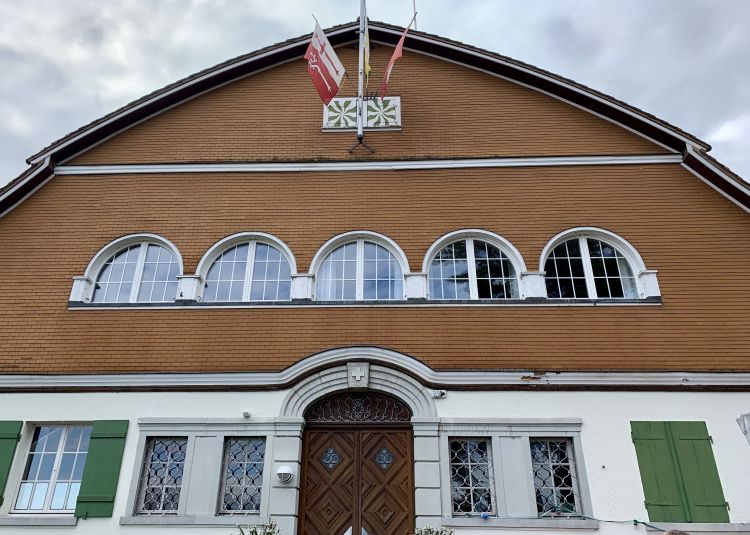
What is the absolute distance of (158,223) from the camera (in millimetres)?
10688

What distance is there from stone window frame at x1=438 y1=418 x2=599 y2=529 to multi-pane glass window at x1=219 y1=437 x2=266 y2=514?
2606 millimetres

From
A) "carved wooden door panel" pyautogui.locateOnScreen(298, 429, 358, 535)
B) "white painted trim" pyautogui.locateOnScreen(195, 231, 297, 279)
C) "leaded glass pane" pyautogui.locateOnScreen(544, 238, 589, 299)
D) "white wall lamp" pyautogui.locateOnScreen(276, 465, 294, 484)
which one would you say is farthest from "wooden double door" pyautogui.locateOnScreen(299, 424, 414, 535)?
"leaded glass pane" pyautogui.locateOnScreen(544, 238, 589, 299)

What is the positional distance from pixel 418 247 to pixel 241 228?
3.08m

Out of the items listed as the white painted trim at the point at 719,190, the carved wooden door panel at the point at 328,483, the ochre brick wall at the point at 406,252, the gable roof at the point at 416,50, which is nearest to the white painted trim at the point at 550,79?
the gable roof at the point at 416,50

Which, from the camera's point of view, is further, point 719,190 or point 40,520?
point 719,190

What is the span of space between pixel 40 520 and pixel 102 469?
1005 millimetres

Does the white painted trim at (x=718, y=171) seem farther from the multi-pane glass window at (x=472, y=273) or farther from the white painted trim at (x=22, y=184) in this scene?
the white painted trim at (x=22, y=184)

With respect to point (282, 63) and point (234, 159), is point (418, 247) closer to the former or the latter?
point (234, 159)

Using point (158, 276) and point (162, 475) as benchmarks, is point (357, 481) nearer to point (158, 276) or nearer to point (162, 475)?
point (162, 475)

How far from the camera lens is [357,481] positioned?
872 centimetres

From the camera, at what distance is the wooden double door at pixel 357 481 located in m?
8.47

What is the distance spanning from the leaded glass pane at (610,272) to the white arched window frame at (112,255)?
271 inches

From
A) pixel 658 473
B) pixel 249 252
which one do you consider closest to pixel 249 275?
pixel 249 252

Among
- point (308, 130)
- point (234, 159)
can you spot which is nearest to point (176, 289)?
point (234, 159)
